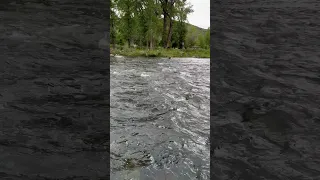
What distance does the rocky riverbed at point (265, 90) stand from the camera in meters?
1.59

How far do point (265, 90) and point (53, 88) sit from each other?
1.39 meters

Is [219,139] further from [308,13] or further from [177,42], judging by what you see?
[177,42]

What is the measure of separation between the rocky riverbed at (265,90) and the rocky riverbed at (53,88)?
2.57ft

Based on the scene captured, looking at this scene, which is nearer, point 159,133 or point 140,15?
point 159,133

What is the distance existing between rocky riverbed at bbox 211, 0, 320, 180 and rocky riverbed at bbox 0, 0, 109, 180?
0.78 m

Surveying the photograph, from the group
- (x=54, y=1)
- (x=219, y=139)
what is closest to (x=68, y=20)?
(x=54, y=1)

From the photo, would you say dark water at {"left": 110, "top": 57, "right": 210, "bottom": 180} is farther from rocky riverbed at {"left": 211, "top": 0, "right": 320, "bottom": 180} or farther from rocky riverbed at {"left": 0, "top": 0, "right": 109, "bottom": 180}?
rocky riverbed at {"left": 211, "top": 0, "right": 320, "bottom": 180}

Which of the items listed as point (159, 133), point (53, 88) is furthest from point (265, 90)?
point (159, 133)

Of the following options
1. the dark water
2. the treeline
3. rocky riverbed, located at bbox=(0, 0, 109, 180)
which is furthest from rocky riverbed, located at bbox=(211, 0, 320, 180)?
the treeline

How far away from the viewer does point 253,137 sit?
66.7 inches

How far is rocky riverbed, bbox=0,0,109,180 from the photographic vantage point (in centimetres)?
182

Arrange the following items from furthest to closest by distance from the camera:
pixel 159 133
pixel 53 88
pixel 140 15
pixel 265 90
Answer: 1. pixel 140 15
2. pixel 159 133
3. pixel 53 88
4. pixel 265 90

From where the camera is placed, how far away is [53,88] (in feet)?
6.08

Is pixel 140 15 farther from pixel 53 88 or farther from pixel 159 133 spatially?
pixel 53 88
